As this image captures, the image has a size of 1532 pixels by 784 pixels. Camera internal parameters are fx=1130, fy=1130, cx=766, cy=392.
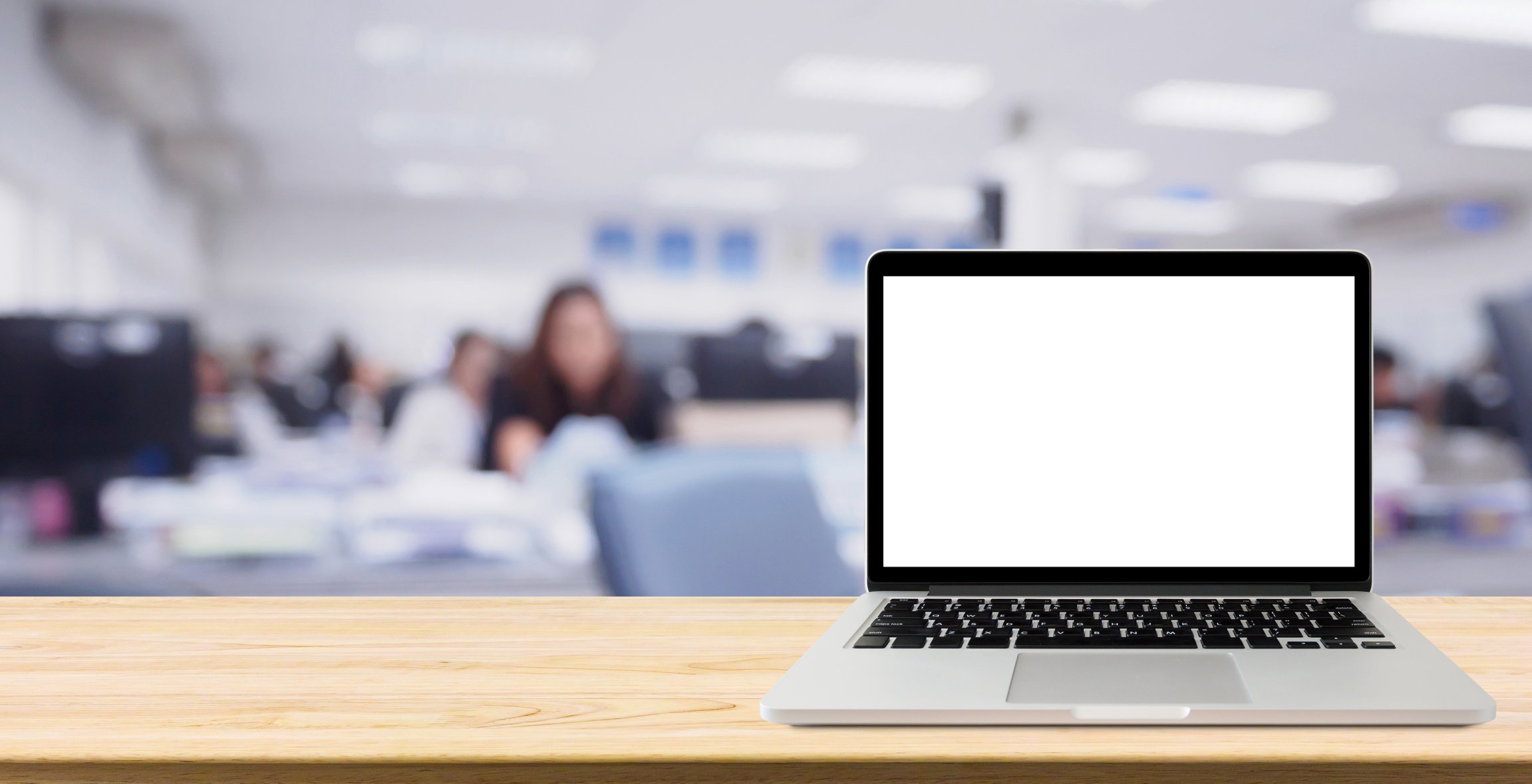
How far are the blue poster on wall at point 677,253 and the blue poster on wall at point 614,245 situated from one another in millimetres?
273

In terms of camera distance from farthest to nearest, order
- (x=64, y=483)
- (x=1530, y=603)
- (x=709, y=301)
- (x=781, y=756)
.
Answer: (x=709, y=301)
(x=64, y=483)
(x=1530, y=603)
(x=781, y=756)

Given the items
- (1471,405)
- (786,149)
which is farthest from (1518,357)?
(786,149)

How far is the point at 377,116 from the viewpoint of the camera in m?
7.68

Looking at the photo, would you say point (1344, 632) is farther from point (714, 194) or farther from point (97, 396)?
point (714, 194)

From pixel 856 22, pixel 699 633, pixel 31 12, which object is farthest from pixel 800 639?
pixel 31 12

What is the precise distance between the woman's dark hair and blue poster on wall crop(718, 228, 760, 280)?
9004 mm

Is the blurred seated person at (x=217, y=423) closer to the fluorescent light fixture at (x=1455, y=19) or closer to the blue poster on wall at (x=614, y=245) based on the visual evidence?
the fluorescent light fixture at (x=1455, y=19)

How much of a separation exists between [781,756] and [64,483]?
2.30 meters

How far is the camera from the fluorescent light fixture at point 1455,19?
5.14 meters

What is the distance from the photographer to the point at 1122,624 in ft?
2.06

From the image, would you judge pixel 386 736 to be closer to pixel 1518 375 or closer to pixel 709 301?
pixel 1518 375

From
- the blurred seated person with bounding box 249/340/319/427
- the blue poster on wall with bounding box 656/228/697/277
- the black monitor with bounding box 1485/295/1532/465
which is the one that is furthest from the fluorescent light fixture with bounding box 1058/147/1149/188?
the black monitor with bounding box 1485/295/1532/465

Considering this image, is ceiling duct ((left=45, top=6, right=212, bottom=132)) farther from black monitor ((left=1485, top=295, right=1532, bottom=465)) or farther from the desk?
black monitor ((left=1485, top=295, right=1532, bottom=465))

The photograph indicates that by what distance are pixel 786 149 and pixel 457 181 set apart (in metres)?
3.24
